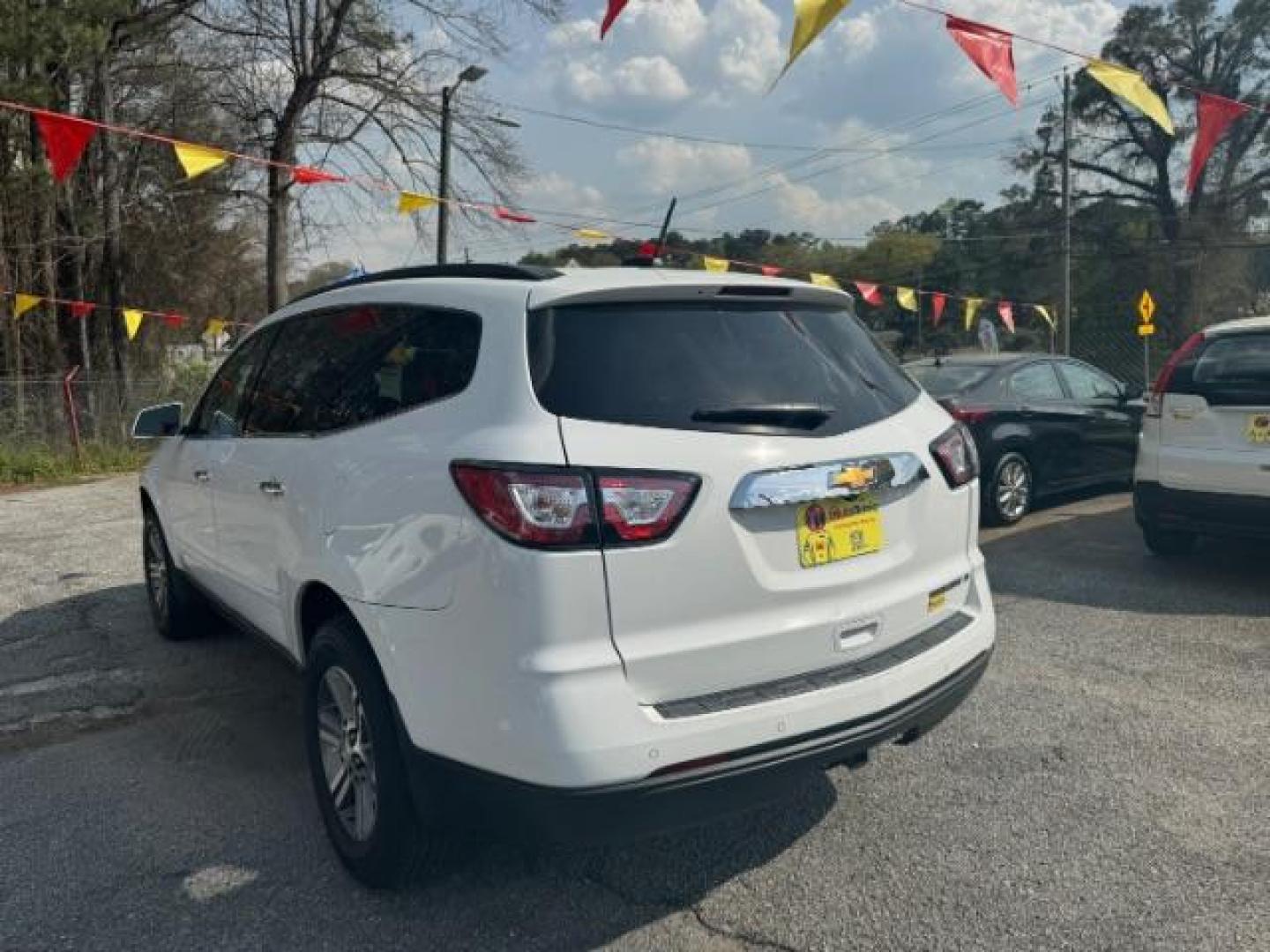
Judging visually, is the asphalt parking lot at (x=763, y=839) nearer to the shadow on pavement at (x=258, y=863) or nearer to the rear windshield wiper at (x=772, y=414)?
the shadow on pavement at (x=258, y=863)

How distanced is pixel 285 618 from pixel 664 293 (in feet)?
5.71

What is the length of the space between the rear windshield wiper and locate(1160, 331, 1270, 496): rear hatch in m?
4.22

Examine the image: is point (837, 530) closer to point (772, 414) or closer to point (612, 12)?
point (772, 414)

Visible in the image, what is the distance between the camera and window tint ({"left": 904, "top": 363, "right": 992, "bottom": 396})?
8.22m

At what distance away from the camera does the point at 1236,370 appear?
5930 millimetres

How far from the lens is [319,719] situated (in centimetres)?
312

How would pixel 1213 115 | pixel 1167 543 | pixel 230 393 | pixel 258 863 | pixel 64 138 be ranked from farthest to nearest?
pixel 1213 115 → pixel 64 138 → pixel 1167 543 → pixel 230 393 → pixel 258 863

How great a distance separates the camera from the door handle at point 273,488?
11.1ft

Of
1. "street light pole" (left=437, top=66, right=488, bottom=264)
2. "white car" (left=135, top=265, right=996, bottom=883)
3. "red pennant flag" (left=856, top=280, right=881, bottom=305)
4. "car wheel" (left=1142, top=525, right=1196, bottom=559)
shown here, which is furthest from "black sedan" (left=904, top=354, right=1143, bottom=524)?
"street light pole" (left=437, top=66, right=488, bottom=264)

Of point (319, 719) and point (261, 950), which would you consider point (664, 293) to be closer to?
point (319, 719)

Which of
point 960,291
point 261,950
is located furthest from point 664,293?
point 960,291

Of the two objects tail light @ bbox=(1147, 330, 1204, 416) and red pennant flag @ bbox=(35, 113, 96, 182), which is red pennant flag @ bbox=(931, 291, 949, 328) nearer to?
tail light @ bbox=(1147, 330, 1204, 416)

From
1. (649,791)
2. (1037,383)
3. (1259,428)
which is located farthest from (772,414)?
(1037,383)

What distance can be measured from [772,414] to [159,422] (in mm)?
3579
